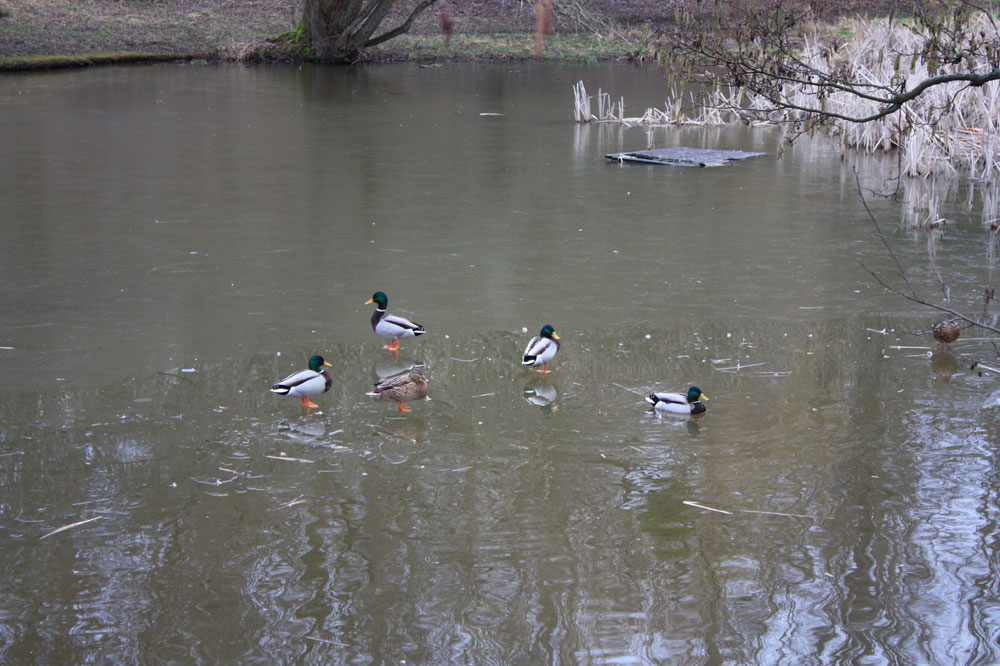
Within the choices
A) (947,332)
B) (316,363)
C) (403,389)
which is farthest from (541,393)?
(947,332)

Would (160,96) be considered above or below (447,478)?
above

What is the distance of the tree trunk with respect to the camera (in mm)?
28766

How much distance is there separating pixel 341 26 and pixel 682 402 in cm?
2532

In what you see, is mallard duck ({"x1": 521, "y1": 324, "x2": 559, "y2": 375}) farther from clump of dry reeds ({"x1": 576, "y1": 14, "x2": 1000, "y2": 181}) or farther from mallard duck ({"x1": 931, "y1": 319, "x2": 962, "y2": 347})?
clump of dry reeds ({"x1": 576, "y1": 14, "x2": 1000, "y2": 181})

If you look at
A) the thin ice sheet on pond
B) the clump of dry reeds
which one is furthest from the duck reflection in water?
the thin ice sheet on pond

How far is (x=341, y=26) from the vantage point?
2898cm

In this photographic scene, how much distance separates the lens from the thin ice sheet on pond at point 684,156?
13.0 meters

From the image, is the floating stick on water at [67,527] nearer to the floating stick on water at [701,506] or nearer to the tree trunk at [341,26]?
the floating stick on water at [701,506]

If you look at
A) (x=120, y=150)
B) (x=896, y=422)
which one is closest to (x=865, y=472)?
(x=896, y=422)

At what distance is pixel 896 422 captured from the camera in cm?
568

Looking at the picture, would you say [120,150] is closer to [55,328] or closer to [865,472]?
[55,328]

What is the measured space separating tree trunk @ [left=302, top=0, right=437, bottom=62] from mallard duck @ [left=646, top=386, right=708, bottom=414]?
24603 mm

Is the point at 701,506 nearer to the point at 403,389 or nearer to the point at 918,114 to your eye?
the point at 403,389

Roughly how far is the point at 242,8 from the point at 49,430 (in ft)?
104
